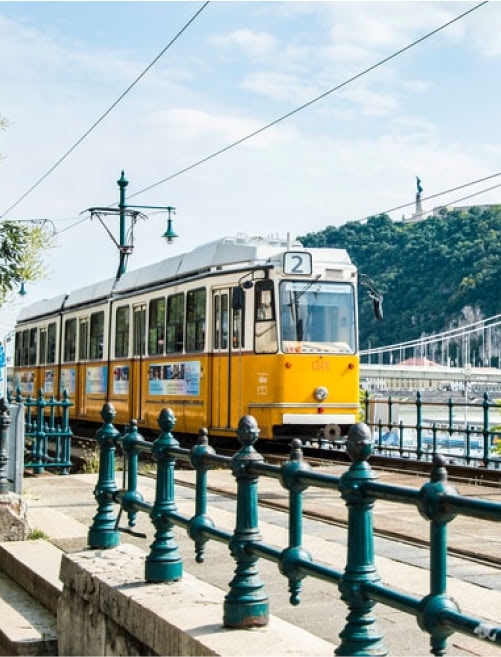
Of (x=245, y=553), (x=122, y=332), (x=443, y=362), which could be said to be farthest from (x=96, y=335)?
(x=443, y=362)

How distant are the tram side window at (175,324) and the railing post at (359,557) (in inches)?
583

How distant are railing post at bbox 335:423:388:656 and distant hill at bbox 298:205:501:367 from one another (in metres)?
116

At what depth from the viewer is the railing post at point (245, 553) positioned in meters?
4.40

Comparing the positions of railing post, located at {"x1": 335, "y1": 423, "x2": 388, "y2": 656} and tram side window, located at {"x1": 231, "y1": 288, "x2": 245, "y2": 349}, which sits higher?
tram side window, located at {"x1": 231, "y1": 288, "x2": 245, "y2": 349}

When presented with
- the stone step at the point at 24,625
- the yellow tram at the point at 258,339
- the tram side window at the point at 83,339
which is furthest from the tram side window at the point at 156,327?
the stone step at the point at 24,625

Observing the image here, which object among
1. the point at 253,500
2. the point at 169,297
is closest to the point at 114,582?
the point at 253,500

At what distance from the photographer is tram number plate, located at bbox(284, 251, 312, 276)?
16797mm

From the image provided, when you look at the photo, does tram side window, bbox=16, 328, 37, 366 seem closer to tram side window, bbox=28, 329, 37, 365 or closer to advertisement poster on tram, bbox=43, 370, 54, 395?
tram side window, bbox=28, 329, 37, 365

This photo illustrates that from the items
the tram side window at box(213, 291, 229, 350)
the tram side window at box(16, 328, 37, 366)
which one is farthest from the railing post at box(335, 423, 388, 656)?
the tram side window at box(16, 328, 37, 366)

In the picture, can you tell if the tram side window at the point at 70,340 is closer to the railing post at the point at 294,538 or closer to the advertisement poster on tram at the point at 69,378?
the advertisement poster on tram at the point at 69,378

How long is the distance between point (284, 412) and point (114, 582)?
37.5 ft

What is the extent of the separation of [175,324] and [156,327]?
0.88 m

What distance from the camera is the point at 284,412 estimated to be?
55.0ft

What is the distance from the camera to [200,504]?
204 inches
